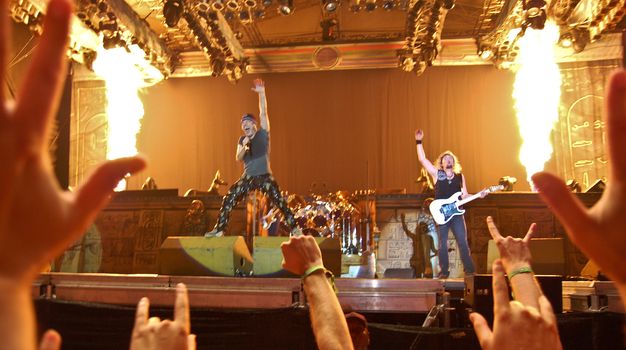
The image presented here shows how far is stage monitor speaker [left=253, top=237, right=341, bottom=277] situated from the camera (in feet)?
19.5

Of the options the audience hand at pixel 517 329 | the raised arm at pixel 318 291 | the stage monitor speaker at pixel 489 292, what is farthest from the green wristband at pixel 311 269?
the stage monitor speaker at pixel 489 292

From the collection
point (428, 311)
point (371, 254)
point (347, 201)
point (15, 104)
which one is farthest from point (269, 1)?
point (15, 104)

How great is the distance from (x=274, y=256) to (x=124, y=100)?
11.6 m

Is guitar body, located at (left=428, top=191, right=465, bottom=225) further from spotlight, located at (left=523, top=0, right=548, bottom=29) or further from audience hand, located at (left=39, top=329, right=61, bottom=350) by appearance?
audience hand, located at (left=39, top=329, right=61, bottom=350)

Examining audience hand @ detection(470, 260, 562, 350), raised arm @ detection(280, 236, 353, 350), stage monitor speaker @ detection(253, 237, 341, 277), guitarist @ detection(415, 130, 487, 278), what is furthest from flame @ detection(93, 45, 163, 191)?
audience hand @ detection(470, 260, 562, 350)

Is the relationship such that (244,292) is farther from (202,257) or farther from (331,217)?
(331,217)

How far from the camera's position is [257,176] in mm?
7219

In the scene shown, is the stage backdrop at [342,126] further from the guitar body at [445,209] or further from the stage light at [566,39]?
the guitar body at [445,209]

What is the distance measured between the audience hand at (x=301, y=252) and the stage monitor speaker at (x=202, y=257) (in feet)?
13.0

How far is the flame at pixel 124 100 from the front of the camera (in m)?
15.2

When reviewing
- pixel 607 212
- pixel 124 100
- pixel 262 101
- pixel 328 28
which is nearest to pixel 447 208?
pixel 262 101

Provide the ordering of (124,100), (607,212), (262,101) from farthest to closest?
(124,100) < (262,101) < (607,212)

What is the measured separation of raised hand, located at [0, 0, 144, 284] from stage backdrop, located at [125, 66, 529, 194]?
15.0 metres

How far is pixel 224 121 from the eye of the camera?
16.6 m
